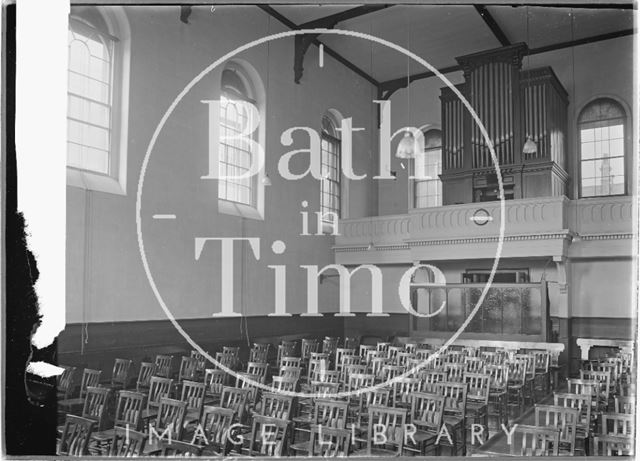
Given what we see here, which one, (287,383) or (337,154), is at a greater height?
(337,154)

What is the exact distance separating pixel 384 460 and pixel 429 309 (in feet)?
34.9

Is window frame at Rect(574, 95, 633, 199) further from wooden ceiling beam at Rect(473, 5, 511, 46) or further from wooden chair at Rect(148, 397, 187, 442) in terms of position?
wooden chair at Rect(148, 397, 187, 442)

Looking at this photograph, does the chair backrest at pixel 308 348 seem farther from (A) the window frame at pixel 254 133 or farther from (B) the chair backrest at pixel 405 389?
(B) the chair backrest at pixel 405 389

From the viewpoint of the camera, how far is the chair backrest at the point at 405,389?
6973mm

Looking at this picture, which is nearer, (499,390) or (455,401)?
(455,401)

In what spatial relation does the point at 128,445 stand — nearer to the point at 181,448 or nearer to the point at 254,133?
the point at 181,448

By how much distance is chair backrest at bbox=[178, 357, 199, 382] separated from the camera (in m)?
8.70

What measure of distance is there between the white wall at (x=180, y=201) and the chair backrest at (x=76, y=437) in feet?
10.6

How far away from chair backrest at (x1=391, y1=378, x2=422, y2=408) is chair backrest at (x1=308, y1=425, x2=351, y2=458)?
5.22 ft

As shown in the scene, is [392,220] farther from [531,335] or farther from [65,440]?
[65,440]

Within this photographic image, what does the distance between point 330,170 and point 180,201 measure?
19.2 feet

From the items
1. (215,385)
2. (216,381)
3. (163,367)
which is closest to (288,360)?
(216,381)

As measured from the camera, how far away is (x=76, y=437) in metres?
4.99

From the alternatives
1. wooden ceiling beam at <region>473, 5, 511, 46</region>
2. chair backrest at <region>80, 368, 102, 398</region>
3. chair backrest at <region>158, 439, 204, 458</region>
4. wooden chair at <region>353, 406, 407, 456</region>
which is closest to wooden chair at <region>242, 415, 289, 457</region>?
chair backrest at <region>158, 439, 204, 458</region>
